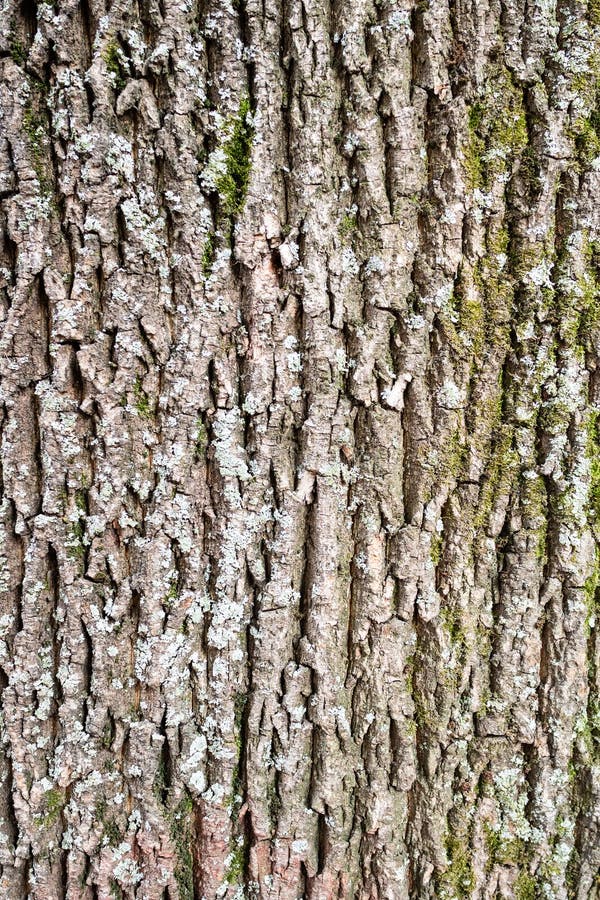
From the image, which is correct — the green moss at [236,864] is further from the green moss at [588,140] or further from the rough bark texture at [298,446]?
the green moss at [588,140]

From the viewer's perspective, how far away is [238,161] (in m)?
1.26

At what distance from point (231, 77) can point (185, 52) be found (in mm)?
107

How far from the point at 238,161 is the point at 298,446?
24.3 inches

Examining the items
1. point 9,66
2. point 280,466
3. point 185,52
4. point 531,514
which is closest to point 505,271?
point 531,514

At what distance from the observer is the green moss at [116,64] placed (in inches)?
48.8

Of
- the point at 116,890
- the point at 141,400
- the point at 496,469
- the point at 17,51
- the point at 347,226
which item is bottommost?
the point at 116,890

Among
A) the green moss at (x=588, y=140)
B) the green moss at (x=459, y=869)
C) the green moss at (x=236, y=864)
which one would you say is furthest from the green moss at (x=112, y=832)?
the green moss at (x=588, y=140)

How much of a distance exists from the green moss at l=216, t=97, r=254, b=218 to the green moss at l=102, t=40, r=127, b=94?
25 cm

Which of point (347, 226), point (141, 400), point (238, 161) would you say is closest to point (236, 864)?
point (141, 400)

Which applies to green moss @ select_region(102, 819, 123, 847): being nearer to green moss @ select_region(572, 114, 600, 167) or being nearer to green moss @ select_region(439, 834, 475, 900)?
green moss @ select_region(439, 834, 475, 900)

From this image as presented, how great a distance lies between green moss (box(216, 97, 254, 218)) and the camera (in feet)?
4.10

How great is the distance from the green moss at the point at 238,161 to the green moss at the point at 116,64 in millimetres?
251

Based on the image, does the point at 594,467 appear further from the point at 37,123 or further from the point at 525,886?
the point at 37,123

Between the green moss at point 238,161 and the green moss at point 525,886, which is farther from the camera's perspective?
the green moss at point 525,886
